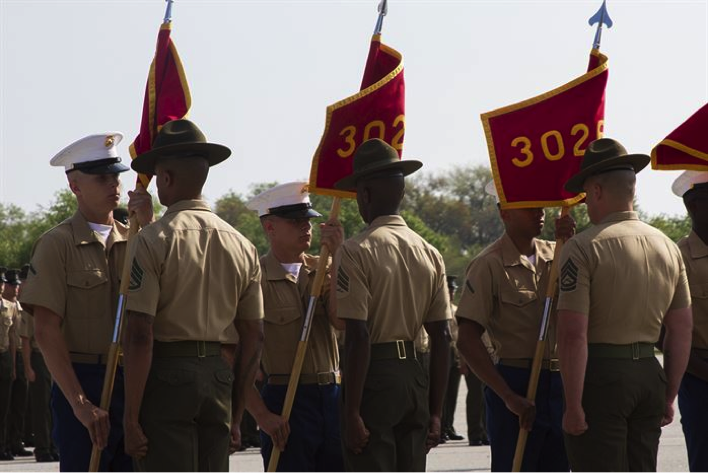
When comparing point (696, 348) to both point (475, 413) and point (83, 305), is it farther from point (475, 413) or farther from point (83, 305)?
point (475, 413)

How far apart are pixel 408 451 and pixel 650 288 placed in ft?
4.95

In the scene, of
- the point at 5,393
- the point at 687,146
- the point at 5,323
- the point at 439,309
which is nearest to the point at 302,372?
the point at 439,309

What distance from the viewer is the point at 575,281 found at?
257 inches

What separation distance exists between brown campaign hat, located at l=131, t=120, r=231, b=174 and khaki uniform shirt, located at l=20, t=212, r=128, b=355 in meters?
0.65

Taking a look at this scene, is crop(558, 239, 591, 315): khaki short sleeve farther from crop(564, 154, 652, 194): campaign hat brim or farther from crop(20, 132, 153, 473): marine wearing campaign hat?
crop(20, 132, 153, 473): marine wearing campaign hat

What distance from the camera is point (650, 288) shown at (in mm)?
6594

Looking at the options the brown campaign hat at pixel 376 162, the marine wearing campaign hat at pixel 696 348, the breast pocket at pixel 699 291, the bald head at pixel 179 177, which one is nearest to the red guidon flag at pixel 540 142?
the marine wearing campaign hat at pixel 696 348

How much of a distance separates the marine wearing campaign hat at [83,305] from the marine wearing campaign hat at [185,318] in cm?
60

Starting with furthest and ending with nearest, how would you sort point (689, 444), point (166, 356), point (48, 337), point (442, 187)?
point (442, 187) → point (689, 444) → point (48, 337) → point (166, 356)

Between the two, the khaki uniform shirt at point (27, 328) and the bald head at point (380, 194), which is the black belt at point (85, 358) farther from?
the khaki uniform shirt at point (27, 328)

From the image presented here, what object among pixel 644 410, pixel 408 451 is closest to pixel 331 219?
pixel 408 451

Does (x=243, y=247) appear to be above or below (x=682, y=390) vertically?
above

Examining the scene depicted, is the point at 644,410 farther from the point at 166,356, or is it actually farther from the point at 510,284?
the point at 166,356

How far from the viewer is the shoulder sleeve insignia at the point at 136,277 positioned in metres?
5.92
